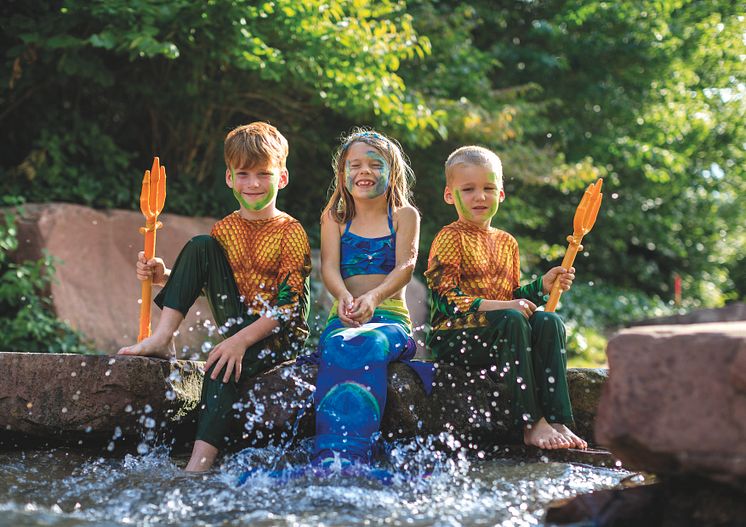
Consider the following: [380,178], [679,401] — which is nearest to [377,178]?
[380,178]

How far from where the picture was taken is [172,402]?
3.06 meters

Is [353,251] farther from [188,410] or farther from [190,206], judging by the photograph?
[190,206]

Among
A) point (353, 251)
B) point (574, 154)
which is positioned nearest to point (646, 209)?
point (574, 154)

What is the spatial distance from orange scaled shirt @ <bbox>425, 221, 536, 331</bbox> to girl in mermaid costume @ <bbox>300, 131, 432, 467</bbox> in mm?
116

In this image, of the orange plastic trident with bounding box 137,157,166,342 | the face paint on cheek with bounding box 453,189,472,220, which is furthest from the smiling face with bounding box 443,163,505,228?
the orange plastic trident with bounding box 137,157,166,342

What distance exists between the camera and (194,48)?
6.01m

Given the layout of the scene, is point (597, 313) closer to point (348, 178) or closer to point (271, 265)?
point (348, 178)

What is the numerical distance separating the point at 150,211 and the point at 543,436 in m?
1.80

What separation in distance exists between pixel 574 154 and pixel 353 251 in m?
7.02

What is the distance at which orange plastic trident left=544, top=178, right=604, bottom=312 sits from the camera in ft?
10.7

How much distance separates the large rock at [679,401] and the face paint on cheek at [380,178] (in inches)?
61.9

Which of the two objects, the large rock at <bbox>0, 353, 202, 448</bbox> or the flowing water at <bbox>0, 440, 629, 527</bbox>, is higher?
the large rock at <bbox>0, 353, 202, 448</bbox>

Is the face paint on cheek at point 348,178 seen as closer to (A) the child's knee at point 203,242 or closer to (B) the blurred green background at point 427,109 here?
(A) the child's knee at point 203,242

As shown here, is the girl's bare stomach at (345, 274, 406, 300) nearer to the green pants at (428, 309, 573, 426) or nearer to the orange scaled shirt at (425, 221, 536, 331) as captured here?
the orange scaled shirt at (425, 221, 536, 331)
